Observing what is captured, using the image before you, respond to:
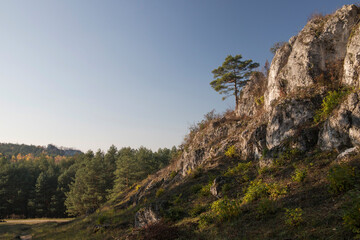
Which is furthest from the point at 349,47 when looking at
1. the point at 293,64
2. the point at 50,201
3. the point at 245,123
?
the point at 50,201

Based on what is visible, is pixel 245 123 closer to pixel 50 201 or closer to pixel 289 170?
pixel 289 170

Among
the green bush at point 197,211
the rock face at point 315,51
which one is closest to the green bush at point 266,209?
the green bush at point 197,211

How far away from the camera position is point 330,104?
12469 mm

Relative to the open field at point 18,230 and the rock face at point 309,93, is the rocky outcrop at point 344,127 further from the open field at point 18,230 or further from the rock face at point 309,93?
the open field at point 18,230

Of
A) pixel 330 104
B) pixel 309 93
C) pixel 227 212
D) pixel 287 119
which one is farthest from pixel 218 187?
pixel 309 93

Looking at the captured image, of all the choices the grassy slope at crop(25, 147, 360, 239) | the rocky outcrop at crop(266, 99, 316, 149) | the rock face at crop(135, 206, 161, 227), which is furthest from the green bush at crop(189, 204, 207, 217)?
the rocky outcrop at crop(266, 99, 316, 149)

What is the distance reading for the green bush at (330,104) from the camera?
1214cm

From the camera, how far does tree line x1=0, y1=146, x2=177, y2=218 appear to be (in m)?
39.0

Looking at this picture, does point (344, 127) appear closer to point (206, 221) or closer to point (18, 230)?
point (206, 221)

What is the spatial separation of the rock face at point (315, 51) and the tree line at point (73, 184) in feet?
79.6

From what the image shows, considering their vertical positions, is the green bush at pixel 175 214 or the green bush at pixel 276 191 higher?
the green bush at pixel 276 191

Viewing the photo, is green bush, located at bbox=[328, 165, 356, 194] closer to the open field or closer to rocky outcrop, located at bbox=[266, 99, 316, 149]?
rocky outcrop, located at bbox=[266, 99, 316, 149]

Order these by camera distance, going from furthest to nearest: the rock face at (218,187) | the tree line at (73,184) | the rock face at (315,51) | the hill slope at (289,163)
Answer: the tree line at (73,184) < the rock face at (315,51) < the rock face at (218,187) < the hill slope at (289,163)

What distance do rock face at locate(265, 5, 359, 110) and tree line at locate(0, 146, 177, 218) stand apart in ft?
79.6
